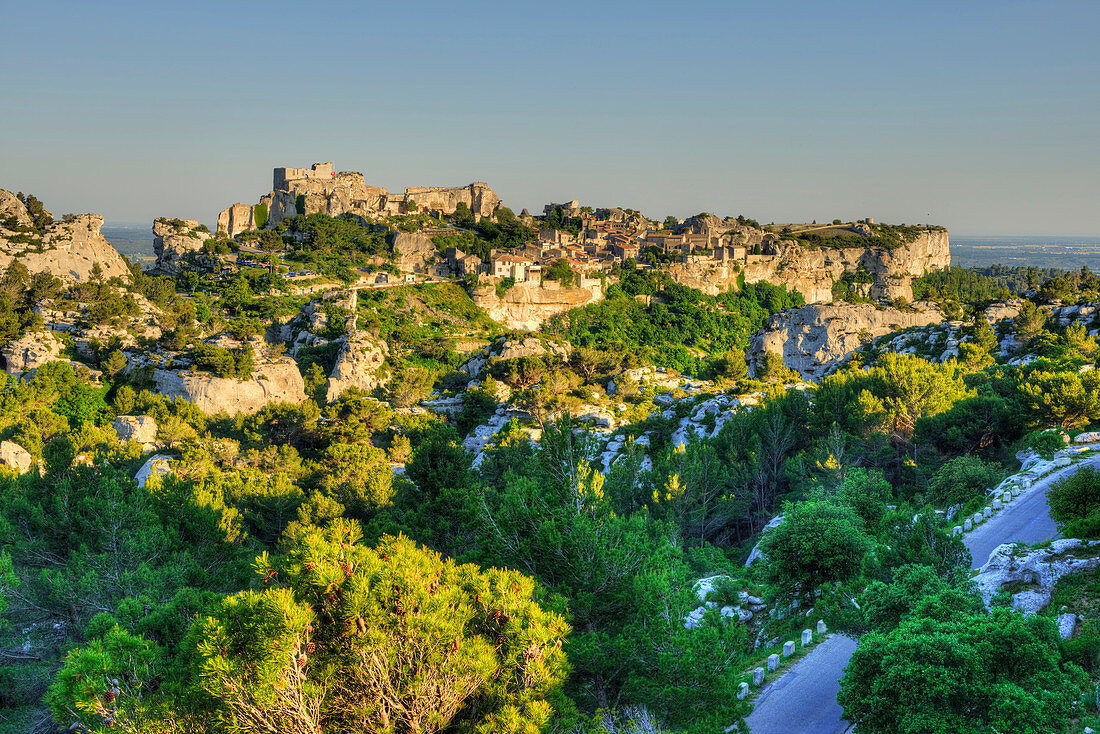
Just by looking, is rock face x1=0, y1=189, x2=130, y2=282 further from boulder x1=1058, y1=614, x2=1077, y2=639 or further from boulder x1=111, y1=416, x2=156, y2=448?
boulder x1=1058, y1=614, x2=1077, y2=639

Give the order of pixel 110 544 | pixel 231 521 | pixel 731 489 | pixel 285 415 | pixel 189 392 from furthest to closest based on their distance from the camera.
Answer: pixel 189 392 → pixel 285 415 → pixel 731 489 → pixel 231 521 → pixel 110 544

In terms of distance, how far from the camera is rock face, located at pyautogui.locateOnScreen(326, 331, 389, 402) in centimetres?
4159

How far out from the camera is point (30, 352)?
3522 centimetres

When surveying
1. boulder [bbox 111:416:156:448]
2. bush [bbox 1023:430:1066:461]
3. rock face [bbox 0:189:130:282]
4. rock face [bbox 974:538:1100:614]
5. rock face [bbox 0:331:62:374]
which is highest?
rock face [bbox 0:189:130:282]

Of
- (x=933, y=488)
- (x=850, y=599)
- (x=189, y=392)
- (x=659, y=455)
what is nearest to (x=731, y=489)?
(x=659, y=455)

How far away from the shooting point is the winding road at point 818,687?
11.2m

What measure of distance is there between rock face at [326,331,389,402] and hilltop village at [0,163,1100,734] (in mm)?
196

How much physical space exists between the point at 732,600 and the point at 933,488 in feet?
29.0

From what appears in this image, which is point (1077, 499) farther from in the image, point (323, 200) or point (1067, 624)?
point (323, 200)

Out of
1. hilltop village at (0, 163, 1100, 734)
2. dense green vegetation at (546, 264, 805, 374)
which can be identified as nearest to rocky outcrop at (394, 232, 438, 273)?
hilltop village at (0, 163, 1100, 734)

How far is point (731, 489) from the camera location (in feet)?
87.5

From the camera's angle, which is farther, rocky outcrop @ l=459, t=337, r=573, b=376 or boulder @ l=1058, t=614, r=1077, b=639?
rocky outcrop @ l=459, t=337, r=573, b=376

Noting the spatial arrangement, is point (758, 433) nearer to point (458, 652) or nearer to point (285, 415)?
point (285, 415)

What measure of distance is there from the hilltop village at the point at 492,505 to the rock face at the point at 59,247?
265 mm
